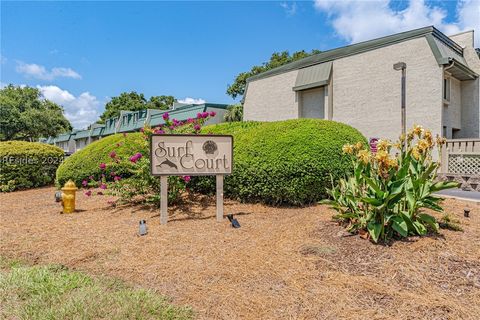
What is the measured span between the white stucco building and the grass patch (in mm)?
11562

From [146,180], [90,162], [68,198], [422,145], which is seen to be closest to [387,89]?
[422,145]

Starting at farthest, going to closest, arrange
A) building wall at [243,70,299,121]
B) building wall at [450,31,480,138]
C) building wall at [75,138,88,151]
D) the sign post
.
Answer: building wall at [75,138,88,151], building wall at [243,70,299,121], building wall at [450,31,480,138], the sign post

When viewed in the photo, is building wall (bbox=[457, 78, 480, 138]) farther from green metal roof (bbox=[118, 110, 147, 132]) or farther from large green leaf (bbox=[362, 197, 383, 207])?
green metal roof (bbox=[118, 110, 147, 132])

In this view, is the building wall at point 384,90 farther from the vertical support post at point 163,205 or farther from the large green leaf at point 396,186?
the vertical support post at point 163,205

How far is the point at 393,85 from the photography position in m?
11.8

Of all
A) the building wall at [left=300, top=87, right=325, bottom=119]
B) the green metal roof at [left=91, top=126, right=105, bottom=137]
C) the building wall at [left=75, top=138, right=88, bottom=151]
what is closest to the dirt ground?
the building wall at [left=300, top=87, right=325, bottom=119]

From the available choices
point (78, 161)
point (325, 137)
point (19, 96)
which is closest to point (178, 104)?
point (19, 96)

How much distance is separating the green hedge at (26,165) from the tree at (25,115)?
17893 millimetres

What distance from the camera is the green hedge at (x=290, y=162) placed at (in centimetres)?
496

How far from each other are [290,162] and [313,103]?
10856mm

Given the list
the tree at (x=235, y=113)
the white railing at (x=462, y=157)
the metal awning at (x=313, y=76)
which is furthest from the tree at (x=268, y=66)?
the white railing at (x=462, y=157)

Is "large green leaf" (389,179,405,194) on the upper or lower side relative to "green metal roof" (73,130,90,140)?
lower

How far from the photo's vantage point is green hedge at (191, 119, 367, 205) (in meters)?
4.96

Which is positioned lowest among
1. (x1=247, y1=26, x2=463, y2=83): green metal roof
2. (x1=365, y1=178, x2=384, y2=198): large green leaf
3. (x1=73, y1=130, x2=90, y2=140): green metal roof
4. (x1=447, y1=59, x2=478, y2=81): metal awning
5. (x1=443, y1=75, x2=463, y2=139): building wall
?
(x1=365, y1=178, x2=384, y2=198): large green leaf
